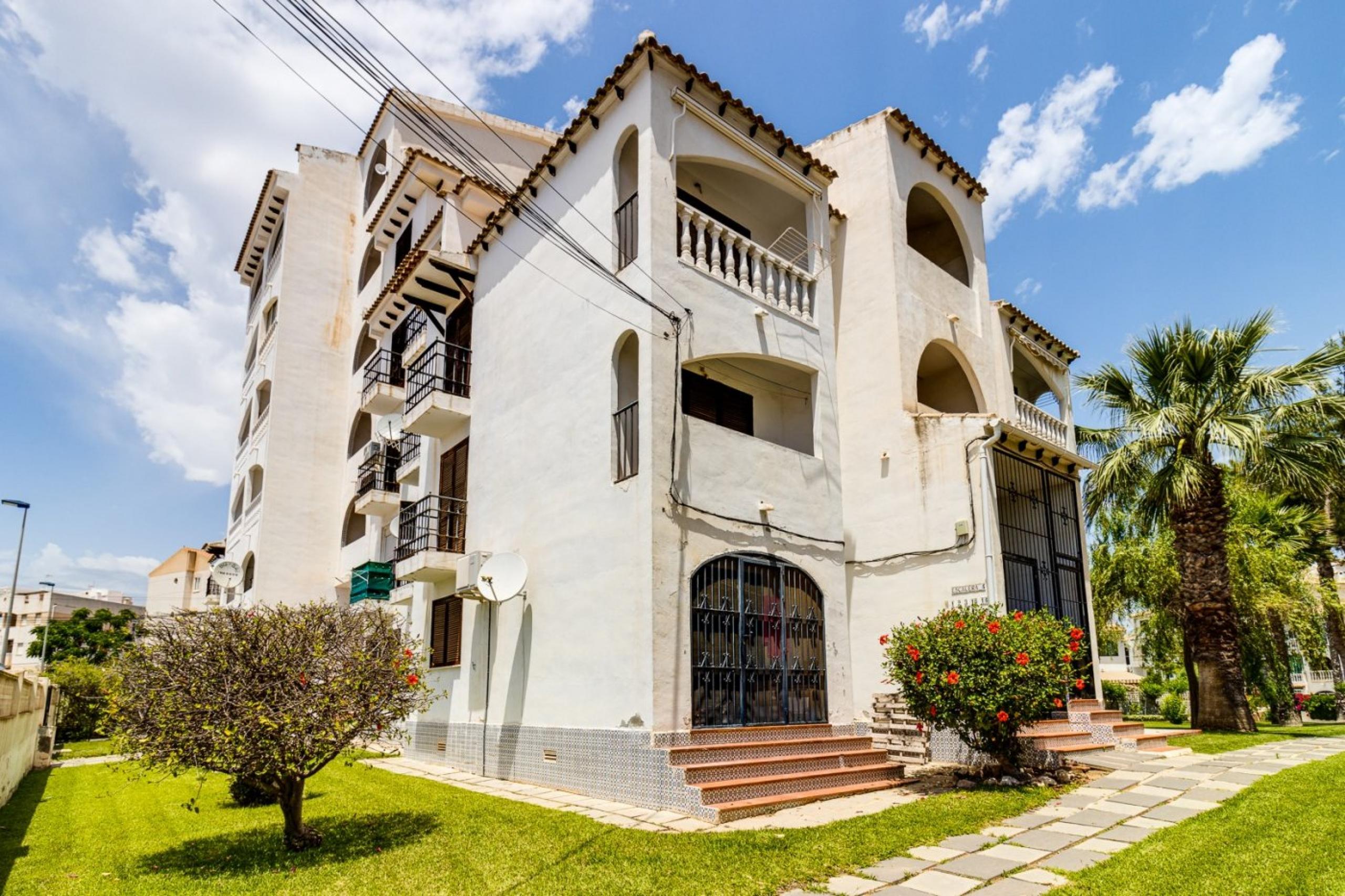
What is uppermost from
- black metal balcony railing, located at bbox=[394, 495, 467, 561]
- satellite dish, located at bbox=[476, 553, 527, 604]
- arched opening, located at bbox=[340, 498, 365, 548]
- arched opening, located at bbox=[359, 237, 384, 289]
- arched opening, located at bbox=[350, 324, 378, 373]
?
arched opening, located at bbox=[359, 237, 384, 289]

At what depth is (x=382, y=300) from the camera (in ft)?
59.6

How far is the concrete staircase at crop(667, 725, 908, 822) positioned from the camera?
8.45 meters

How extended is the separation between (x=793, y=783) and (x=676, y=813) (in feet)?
4.92

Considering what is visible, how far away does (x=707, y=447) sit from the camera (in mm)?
10500

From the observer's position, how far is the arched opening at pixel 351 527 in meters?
22.1

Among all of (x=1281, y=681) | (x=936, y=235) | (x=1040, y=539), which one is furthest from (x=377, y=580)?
(x=1281, y=681)

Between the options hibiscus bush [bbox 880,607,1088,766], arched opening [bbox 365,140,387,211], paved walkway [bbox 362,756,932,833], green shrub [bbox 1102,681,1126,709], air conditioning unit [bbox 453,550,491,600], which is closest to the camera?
paved walkway [bbox 362,756,932,833]

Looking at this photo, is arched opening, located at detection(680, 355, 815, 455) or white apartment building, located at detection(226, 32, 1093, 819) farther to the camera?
arched opening, located at detection(680, 355, 815, 455)

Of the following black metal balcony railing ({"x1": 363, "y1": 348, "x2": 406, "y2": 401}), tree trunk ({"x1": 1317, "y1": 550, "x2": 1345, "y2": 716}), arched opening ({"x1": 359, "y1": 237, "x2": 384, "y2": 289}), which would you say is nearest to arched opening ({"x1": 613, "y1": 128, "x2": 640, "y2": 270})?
black metal balcony railing ({"x1": 363, "y1": 348, "x2": 406, "y2": 401})

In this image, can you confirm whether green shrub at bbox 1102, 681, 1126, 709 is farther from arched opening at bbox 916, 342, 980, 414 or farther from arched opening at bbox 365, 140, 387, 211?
arched opening at bbox 365, 140, 387, 211

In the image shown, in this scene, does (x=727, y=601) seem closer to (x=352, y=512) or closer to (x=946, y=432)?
(x=946, y=432)

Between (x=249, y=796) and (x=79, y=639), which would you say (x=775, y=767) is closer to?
(x=249, y=796)

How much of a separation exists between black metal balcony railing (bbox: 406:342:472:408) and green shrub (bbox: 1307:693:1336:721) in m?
29.1

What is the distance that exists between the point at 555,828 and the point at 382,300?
1369 centimetres
